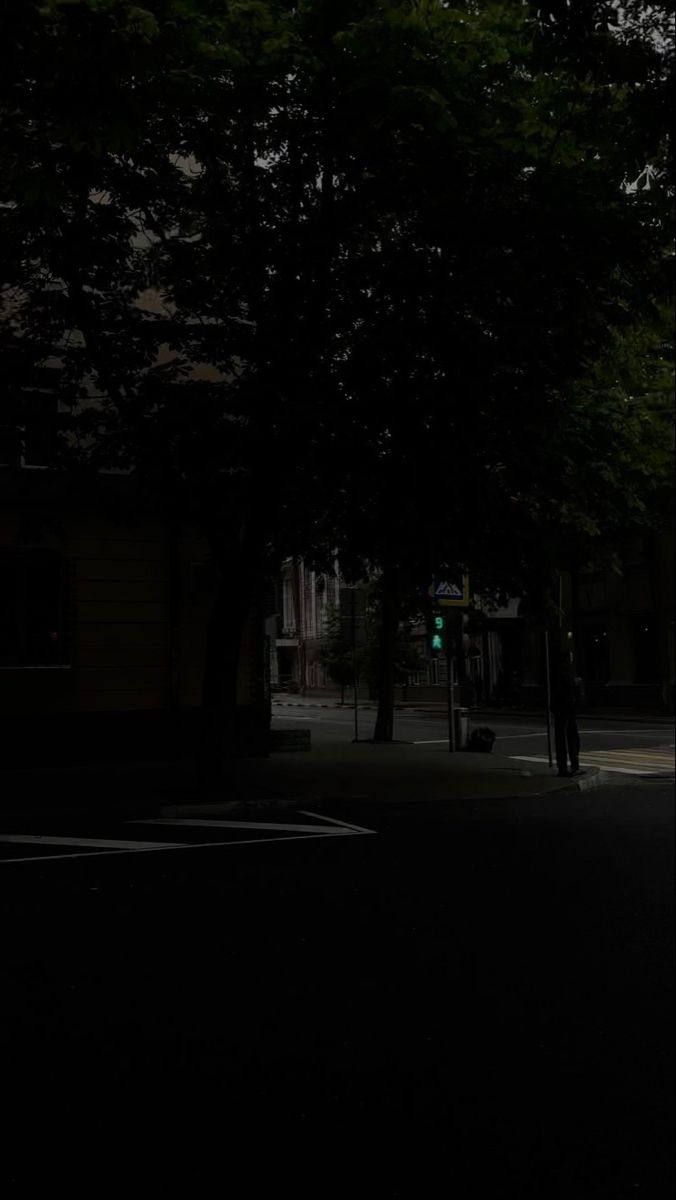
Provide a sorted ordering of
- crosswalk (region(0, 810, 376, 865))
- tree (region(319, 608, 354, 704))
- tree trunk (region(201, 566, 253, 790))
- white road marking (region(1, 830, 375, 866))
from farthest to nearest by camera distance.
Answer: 1. tree (region(319, 608, 354, 704))
2. tree trunk (region(201, 566, 253, 790))
3. crosswalk (region(0, 810, 376, 865))
4. white road marking (region(1, 830, 375, 866))

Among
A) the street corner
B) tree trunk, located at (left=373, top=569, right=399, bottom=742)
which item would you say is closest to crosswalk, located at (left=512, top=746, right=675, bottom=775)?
the street corner

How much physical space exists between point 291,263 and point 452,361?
2.11 metres

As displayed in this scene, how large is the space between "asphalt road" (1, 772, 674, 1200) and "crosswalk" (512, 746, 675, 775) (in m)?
8.06

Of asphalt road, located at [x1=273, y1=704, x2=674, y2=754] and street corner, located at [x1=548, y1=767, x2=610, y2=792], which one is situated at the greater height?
street corner, located at [x1=548, y1=767, x2=610, y2=792]

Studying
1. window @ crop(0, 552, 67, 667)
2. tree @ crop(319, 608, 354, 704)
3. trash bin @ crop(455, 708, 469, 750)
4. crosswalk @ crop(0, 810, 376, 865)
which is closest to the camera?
crosswalk @ crop(0, 810, 376, 865)

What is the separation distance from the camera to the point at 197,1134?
3203mm

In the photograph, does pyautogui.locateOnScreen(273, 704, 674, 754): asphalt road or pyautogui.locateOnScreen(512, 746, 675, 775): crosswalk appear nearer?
pyautogui.locateOnScreen(512, 746, 675, 775): crosswalk

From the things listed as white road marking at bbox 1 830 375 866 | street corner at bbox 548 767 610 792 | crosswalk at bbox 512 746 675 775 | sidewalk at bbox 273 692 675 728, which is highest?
white road marking at bbox 1 830 375 866

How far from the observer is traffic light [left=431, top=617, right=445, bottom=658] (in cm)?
1841

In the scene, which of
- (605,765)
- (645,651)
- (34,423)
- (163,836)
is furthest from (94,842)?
(645,651)

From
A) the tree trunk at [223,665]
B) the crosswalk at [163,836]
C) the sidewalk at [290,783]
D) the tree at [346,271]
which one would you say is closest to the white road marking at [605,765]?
the sidewalk at [290,783]

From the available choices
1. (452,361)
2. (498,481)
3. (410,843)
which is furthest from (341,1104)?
(498,481)

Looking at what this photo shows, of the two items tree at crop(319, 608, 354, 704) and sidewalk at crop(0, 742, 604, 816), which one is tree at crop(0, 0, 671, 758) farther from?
tree at crop(319, 608, 354, 704)

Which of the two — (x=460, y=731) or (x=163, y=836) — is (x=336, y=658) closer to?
(x=460, y=731)
